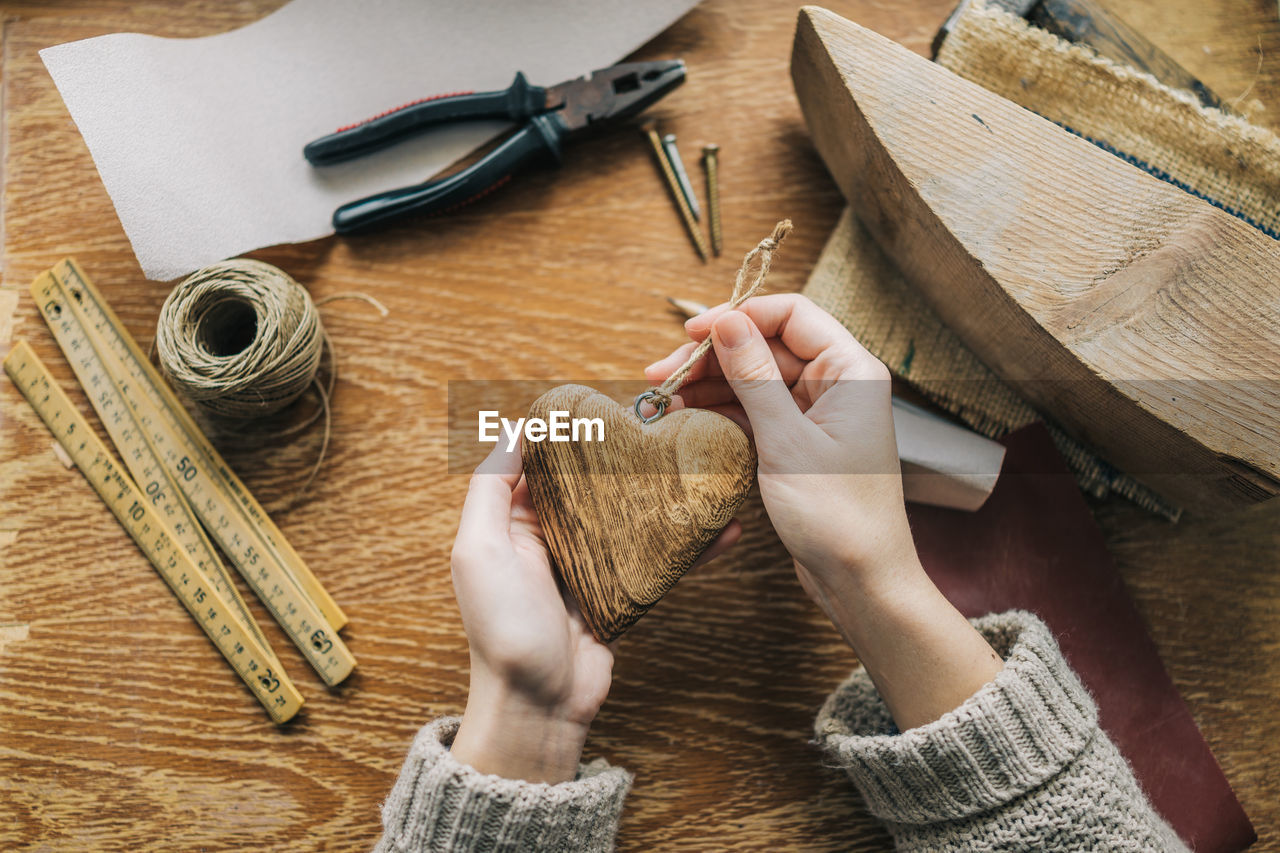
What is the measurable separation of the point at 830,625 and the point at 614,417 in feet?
1.61

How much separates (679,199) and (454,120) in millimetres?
378

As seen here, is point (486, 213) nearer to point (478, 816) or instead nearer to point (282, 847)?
point (478, 816)

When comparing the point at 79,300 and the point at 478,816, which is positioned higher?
the point at 79,300

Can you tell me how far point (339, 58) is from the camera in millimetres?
1259

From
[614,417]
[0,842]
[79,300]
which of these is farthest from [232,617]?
[614,417]

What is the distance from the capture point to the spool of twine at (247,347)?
0.99 metres

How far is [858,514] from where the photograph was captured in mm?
911

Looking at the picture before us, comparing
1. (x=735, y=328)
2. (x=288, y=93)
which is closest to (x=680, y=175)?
(x=735, y=328)

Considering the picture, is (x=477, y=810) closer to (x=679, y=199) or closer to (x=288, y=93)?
(x=679, y=199)

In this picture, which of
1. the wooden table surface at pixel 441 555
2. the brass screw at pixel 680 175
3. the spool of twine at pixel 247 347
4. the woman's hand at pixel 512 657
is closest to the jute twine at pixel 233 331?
the spool of twine at pixel 247 347

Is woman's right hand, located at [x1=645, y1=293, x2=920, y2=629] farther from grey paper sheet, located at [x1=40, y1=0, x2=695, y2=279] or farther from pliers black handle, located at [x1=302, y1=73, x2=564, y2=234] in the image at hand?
grey paper sheet, located at [x1=40, y1=0, x2=695, y2=279]

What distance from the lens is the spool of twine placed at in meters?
0.99

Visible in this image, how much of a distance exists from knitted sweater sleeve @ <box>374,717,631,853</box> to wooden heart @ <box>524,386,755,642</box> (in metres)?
0.20

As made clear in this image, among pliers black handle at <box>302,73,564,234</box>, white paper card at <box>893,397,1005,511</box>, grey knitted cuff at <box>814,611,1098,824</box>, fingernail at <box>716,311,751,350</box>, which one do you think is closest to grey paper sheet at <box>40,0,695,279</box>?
pliers black handle at <box>302,73,564,234</box>
